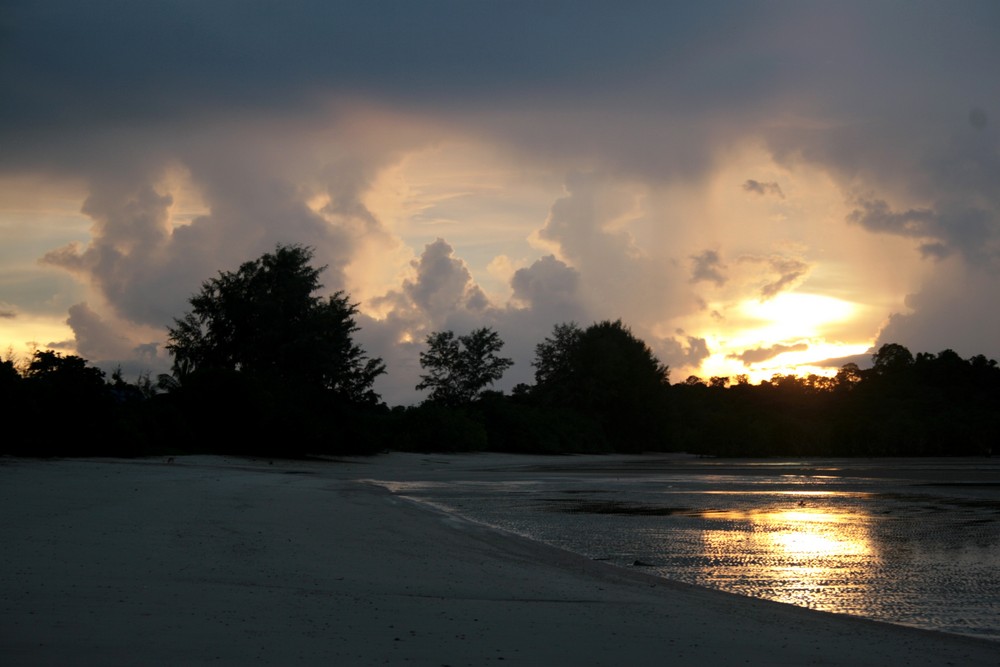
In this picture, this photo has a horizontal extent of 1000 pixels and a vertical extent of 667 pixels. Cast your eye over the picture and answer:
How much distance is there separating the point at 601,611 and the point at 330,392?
134ft

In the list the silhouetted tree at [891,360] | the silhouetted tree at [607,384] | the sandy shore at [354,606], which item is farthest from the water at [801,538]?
the silhouetted tree at [891,360]

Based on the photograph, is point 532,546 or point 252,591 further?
point 532,546

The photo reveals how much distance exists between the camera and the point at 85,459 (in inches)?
946

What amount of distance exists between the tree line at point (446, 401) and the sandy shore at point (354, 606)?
1573cm

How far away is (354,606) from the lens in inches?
261

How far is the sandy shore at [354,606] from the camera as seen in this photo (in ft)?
17.2

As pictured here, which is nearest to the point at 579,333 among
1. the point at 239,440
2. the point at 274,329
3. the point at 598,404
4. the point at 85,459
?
the point at 598,404

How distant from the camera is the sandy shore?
5.26 meters

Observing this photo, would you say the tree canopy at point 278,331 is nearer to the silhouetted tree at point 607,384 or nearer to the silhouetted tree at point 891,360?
the silhouetted tree at point 607,384

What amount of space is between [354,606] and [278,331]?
43327 millimetres

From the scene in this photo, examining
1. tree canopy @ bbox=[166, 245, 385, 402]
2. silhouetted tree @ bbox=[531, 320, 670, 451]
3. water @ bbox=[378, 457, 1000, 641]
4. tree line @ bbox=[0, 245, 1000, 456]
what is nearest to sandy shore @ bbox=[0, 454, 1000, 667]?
water @ bbox=[378, 457, 1000, 641]

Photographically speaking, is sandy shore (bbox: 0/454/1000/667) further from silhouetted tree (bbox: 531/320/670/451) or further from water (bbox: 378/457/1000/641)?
silhouetted tree (bbox: 531/320/670/451)

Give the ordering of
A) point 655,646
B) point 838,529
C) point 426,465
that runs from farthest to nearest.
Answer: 1. point 426,465
2. point 838,529
3. point 655,646

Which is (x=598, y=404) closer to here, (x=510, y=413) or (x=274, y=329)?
(x=510, y=413)
